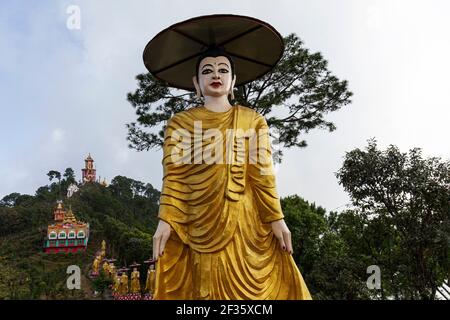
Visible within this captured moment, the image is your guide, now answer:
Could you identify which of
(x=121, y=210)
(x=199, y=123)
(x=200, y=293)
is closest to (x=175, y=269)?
(x=200, y=293)

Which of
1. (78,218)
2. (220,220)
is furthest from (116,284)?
(78,218)

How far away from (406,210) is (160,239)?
22.4 ft

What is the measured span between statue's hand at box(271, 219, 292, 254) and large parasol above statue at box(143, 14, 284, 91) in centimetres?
218

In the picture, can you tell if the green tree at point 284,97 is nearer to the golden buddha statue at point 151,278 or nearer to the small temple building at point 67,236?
the golden buddha statue at point 151,278

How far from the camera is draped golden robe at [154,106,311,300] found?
14.8ft

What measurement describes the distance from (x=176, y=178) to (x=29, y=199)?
38.0 metres

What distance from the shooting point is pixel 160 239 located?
183 inches

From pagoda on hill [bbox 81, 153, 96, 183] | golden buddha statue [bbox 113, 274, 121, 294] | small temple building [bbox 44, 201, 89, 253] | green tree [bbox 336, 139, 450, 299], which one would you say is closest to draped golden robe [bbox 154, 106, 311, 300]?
green tree [bbox 336, 139, 450, 299]

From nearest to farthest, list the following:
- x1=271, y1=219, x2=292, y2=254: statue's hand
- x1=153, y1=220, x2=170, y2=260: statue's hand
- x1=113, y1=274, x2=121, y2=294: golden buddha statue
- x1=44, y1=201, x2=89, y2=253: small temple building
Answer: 1. x1=153, y1=220, x2=170, y2=260: statue's hand
2. x1=271, y1=219, x2=292, y2=254: statue's hand
3. x1=113, y1=274, x2=121, y2=294: golden buddha statue
4. x1=44, y1=201, x2=89, y2=253: small temple building

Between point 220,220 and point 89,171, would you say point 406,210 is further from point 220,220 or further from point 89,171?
point 89,171

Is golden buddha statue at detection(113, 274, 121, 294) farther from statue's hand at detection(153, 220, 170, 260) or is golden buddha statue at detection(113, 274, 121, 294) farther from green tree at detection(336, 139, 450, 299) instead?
statue's hand at detection(153, 220, 170, 260)

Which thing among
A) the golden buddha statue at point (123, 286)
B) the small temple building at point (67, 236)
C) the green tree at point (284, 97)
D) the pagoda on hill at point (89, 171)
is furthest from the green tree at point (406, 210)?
the pagoda on hill at point (89, 171)

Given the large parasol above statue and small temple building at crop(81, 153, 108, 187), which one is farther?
small temple building at crop(81, 153, 108, 187)

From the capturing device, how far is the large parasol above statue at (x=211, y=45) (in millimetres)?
5270
